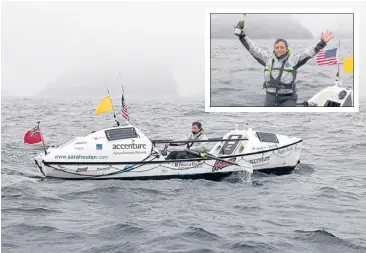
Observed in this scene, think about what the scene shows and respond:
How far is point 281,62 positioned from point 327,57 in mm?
773

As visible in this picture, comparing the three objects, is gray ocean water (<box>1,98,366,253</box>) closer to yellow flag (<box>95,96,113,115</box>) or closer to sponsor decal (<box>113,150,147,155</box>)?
sponsor decal (<box>113,150,147,155</box>)

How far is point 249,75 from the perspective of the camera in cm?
981

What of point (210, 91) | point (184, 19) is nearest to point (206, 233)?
point (210, 91)

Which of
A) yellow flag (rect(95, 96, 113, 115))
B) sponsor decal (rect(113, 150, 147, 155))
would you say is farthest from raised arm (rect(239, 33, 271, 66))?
sponsor decal (rect(113, 150, 147, 155))

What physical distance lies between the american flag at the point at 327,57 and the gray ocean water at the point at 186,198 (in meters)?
0.93

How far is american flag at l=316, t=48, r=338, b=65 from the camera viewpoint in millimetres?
9572

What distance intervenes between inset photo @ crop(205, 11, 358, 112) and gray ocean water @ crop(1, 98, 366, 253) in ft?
1.89

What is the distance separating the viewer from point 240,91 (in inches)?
384

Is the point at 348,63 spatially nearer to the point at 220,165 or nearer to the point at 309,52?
the point at 309,52

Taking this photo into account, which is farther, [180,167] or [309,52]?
[180,167]

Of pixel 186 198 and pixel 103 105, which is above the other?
pixel 103 105

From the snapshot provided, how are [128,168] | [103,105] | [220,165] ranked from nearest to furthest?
[103,105] < [128,168] < [220,165]

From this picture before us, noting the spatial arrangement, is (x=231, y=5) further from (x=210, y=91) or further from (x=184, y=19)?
(x=210, y=91)

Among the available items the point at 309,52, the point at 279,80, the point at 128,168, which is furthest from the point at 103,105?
the point at 309,52
